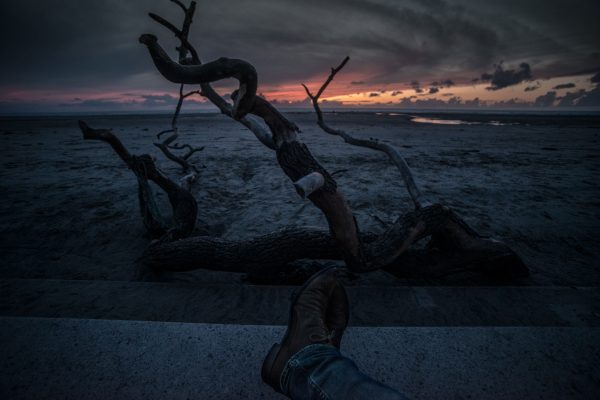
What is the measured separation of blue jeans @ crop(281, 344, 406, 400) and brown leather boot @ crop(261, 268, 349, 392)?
0.08m

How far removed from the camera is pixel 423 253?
310cm

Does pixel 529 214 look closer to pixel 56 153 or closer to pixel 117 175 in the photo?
pixel 117 175

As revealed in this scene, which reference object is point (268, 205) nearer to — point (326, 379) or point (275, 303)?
point (275, 303)

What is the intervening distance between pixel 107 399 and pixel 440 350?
201cm

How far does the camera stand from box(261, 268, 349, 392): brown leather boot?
155 centimetres

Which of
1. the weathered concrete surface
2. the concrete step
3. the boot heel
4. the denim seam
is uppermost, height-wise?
the denim seam

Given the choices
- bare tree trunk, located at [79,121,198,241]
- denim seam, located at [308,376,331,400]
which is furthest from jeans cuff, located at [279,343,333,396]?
bare tree trunk, located at [79,121,198,241]

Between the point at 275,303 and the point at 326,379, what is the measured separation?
4.37ft

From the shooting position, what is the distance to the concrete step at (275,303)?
242 cm

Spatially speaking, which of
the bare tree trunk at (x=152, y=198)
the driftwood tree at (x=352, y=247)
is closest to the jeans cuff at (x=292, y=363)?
the driftwood tree at (x=352, y=247)

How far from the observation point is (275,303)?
8.64ft

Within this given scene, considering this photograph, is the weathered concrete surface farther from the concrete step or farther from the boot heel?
Answer: the concrete step

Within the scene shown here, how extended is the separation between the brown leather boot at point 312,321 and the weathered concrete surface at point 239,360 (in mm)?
162

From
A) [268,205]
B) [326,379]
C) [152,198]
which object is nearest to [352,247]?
[326,379]
